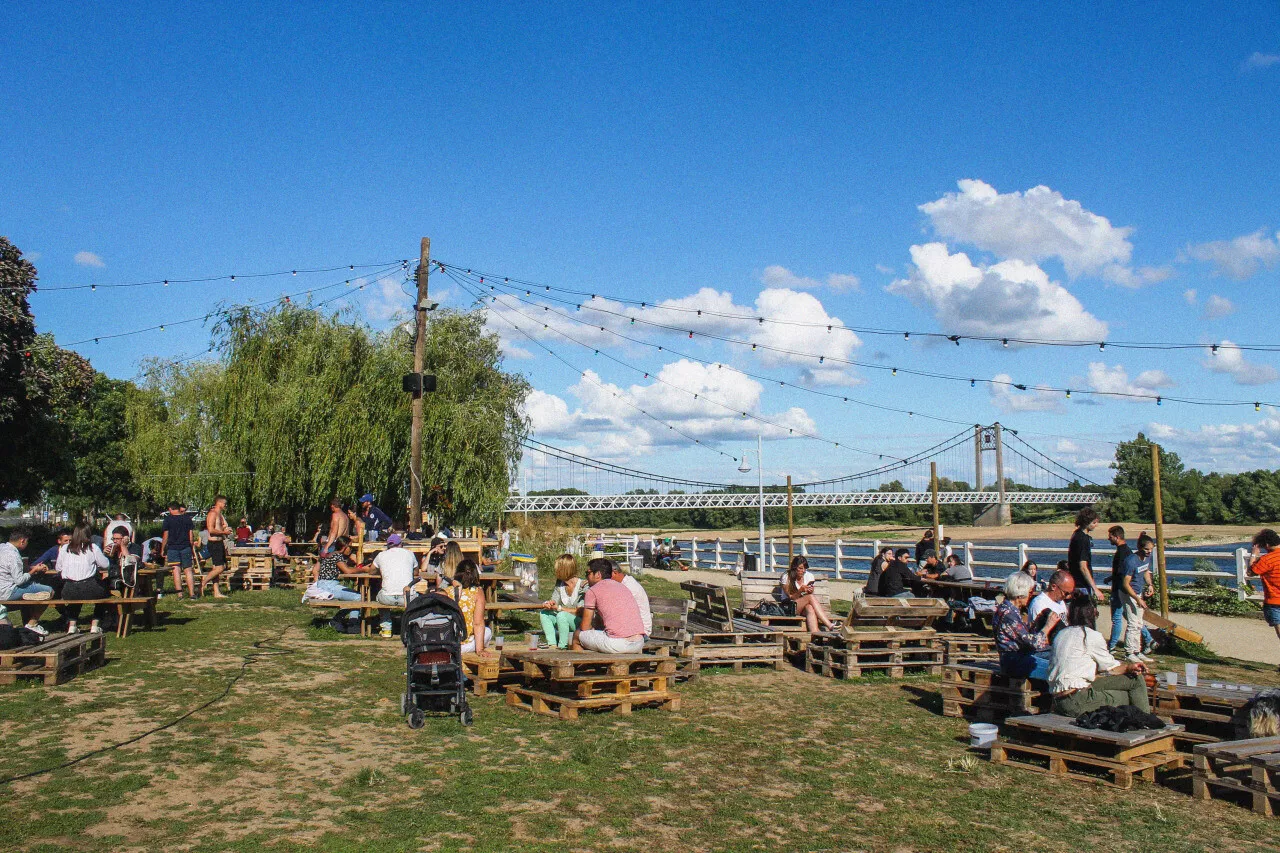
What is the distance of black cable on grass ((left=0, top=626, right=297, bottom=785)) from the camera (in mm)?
5891

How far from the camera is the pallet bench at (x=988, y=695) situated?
25.6 feet

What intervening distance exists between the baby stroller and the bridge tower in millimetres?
53837

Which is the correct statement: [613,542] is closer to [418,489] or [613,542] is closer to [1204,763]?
[418,489]

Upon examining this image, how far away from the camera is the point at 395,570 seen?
12.2m

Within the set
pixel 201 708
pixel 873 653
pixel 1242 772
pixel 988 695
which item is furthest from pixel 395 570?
pixel 1242 772

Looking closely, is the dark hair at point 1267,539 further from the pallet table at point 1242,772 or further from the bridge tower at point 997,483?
the bridge tower at point 997,483

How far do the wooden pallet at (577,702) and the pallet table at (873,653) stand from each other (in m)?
2.66

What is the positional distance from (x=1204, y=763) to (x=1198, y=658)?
6.83 metres

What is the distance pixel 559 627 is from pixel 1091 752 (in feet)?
16.3

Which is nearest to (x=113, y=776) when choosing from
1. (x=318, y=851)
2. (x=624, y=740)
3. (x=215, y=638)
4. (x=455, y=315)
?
(x=318, y=851)

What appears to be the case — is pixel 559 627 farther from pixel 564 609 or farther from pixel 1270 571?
pixel 1270 571

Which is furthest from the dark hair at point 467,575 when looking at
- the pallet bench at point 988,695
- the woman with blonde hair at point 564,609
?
the pallet bench at point 988,695

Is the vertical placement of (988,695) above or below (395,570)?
below

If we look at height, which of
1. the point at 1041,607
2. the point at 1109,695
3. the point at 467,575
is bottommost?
the point at 1109,695
